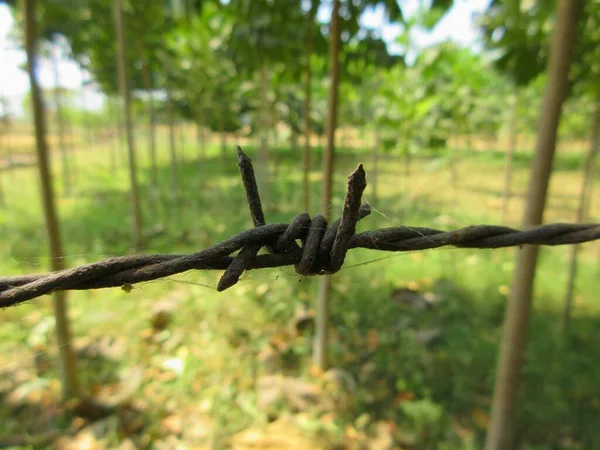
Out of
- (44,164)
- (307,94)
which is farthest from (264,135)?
(44,164)

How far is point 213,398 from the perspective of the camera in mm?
3184

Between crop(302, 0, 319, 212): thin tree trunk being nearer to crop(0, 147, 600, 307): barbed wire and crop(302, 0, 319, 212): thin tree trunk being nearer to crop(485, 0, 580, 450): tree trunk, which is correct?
crop(485, 0, 580, 450): tree trunk

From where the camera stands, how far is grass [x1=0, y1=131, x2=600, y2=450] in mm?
2955

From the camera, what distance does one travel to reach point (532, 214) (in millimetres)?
2080

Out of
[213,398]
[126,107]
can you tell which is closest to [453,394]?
[213,398]

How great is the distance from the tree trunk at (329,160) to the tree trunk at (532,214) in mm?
1158

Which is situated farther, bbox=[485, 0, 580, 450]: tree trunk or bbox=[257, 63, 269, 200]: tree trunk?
bbox=[257, 63, 269, 200]: tree trunk

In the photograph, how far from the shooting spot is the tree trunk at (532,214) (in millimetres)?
1883

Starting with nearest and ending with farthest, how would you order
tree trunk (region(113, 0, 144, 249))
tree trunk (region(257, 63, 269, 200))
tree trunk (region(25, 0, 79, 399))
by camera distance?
tree trunk (region(25, 0, 79, 399))
tree trunk (region(113, 0, 144, 249))
tree trunk (region(257, 63, 269, 200))

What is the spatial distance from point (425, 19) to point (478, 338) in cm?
511

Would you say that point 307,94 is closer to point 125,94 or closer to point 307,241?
point 125,94

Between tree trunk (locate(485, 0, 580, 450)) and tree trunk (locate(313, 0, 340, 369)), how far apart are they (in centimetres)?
116

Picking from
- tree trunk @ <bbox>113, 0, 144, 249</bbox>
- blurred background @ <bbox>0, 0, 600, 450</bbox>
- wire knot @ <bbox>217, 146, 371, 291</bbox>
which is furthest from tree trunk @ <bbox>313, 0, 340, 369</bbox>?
tree trunk @ <bbox>113, 0, 144, 249</bbox>

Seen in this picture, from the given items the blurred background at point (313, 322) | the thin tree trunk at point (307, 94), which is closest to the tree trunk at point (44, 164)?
the blurred background at point (313, 322)
